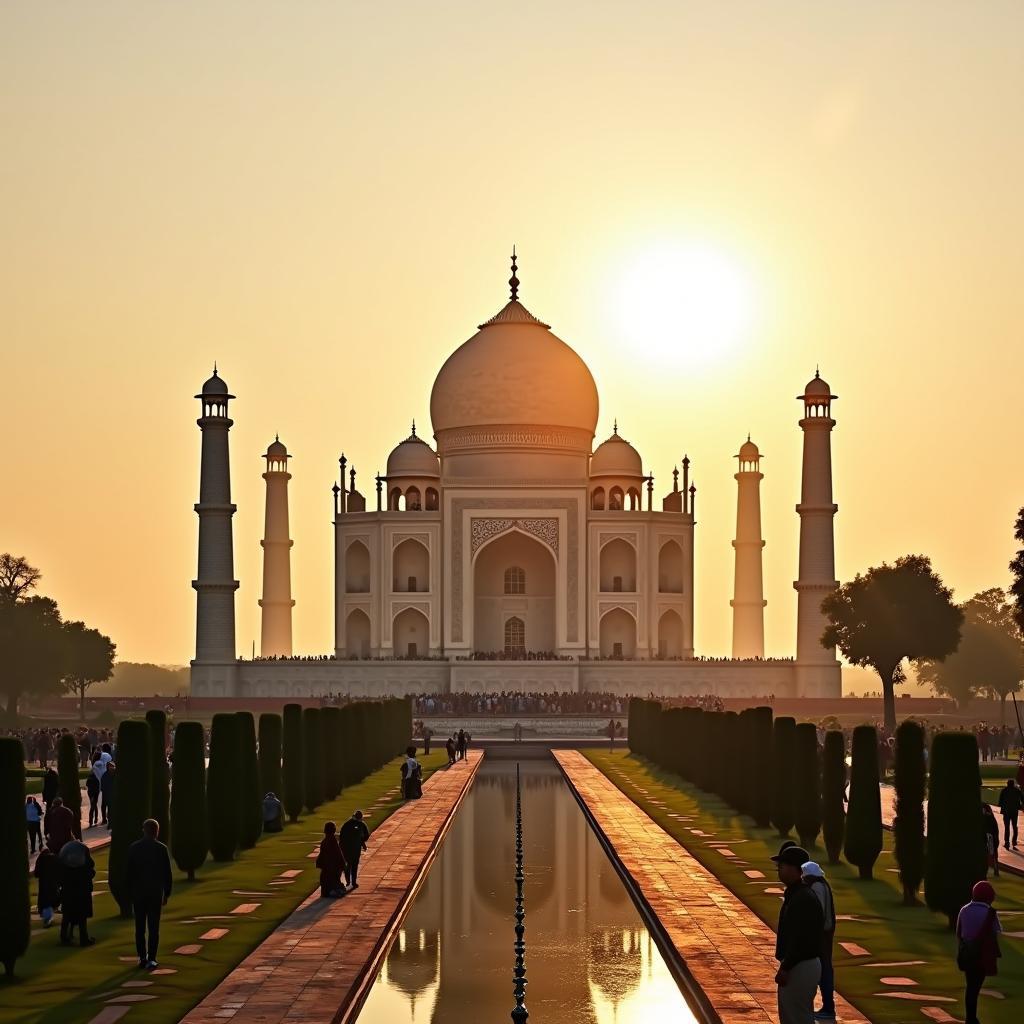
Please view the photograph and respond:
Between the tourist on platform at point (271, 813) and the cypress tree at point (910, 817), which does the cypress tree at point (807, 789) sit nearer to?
the cypress tree at point (910, 817)

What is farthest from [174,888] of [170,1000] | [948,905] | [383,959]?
[948,905]

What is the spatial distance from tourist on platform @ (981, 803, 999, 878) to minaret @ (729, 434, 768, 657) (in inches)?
1716

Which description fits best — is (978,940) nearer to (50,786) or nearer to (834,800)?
(834,800)

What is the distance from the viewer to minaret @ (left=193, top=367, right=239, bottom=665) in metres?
57.4

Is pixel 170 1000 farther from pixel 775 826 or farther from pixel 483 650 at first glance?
pixel 483 650

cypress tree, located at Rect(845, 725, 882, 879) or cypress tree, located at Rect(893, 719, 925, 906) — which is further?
cypress tree, located at Rect(845, 725, 882, 879)

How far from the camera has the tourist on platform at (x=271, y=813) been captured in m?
24.9

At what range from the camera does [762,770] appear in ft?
82.7

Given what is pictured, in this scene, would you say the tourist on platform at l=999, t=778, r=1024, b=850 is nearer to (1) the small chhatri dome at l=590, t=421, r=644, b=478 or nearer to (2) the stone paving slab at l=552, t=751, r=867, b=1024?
(2) the stone paving slab at l=552, t=751, r=867, b=1024

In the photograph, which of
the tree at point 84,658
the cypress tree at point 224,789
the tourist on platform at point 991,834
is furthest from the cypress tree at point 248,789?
the tree at point 84,658

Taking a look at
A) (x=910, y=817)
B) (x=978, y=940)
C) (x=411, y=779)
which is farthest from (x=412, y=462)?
(x=978, y=940)

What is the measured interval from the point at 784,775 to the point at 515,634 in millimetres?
40308

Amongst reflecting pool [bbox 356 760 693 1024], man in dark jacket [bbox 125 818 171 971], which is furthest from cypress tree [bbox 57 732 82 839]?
man in dark jacket [bbox 125 818 171 971]

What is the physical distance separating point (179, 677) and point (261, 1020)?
490 ft
